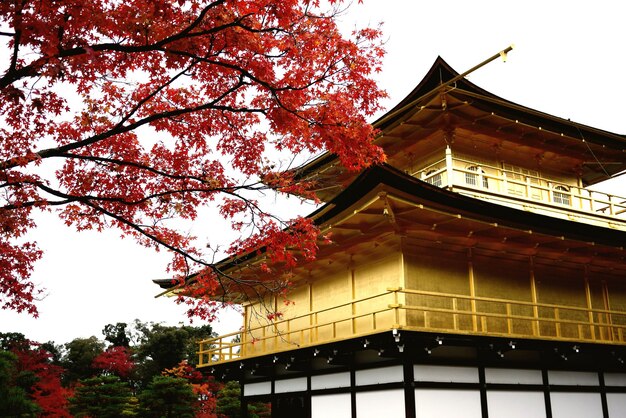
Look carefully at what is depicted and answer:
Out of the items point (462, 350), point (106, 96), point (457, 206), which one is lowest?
point (462, 350)

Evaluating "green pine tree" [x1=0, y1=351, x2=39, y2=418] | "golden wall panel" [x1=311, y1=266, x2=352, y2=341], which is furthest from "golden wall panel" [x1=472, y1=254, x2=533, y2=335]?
"green pine tree" [x1=0, y1=351, x2=39, y2=418]

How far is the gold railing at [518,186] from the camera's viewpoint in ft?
59.1

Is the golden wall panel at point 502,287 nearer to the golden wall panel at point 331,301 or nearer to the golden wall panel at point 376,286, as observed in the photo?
the golden wall panel at point 376,286

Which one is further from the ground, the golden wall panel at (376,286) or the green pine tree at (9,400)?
the golden wall panel at (376,286)

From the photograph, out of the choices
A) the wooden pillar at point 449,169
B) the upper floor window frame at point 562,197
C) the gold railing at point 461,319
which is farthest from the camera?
the upper floor window frame at point 562,197

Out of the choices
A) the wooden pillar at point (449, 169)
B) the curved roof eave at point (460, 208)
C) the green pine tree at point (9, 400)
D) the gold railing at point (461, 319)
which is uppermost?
the wooden pillar at point (449, 169)

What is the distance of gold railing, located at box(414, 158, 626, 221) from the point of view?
59.1 ft

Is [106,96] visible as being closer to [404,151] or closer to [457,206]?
[457,206]

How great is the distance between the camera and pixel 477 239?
1570cm

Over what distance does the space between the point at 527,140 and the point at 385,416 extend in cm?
1124

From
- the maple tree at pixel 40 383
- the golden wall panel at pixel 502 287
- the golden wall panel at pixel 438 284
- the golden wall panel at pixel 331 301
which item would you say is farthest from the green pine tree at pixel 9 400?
the golden wall panel at pixel 502 287

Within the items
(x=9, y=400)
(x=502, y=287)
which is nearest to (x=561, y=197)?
(x=502, y=287)

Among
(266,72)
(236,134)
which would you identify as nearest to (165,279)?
(236,134)

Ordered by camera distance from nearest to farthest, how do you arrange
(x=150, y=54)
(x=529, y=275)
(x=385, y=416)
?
(x=150, y=54)
(x=385, y=416)
(x=529, y=275)
